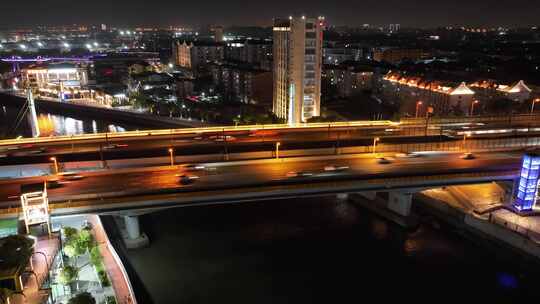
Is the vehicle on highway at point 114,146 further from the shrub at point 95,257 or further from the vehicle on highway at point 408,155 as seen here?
the vehicle on highway at point 408,155

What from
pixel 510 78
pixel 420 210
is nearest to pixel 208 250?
pixel 420 210

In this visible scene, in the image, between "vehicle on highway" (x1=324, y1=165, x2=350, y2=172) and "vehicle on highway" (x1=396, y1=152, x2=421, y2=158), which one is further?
"vehicle on highway" (x1=396, y1=152, x2=421, y2=158)

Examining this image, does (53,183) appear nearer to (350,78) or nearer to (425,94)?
(425,94)

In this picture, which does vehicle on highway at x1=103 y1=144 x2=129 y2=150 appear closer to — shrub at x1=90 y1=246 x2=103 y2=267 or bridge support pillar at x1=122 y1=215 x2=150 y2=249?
bridge support pillar at x1=122 y1=215 x2=150 y2=249

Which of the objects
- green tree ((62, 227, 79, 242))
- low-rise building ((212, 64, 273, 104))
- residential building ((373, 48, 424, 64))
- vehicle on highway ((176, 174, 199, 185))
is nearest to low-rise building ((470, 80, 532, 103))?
low-rise building ((212, 64, 273, 104))

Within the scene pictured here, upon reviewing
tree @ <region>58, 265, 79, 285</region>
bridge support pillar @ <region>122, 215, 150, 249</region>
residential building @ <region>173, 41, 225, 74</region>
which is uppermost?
residential building @ <region>173, 41, 225, 74</region>

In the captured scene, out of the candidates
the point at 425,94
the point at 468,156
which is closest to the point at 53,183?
the point at 468,156
